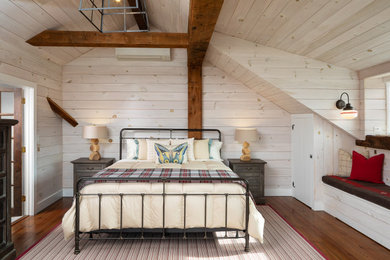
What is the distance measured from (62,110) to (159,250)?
2.85m

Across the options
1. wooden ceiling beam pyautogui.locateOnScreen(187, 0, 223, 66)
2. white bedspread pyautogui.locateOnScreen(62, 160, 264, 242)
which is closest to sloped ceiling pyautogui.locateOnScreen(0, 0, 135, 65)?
wooden ceiling beam pyautogui.locateOnScreen(187, 0, 223, 66)

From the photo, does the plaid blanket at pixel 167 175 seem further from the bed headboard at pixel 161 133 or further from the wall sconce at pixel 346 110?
the wall sconce at pixel 346 110

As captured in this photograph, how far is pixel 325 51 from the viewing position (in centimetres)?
306

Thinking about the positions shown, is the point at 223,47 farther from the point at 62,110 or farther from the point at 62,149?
the point at 62,149

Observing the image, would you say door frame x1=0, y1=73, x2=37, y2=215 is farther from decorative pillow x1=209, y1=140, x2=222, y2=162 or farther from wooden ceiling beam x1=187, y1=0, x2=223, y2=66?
decorative pillow x1=209, y1=140, x2=222, y2=162

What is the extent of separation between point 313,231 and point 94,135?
341cm

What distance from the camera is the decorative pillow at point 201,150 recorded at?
3762 millimetres

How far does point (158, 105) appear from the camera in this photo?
4281mm

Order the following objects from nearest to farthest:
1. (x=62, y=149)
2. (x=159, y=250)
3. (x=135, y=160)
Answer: (x=159, y=250)
(x=135, y=160)
(x=62, y=149)

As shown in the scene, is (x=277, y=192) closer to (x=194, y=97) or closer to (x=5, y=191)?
(x=194, y=97)

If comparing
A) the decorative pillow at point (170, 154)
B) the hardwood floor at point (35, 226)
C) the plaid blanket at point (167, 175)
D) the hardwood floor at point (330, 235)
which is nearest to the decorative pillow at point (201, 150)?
the decorative pillow at point (170, 154)

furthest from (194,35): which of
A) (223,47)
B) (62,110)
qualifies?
(62,110)

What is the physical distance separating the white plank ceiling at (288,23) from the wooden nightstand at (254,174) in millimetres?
1821

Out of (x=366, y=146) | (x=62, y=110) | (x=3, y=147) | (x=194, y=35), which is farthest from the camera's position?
(x=62, y=110)
